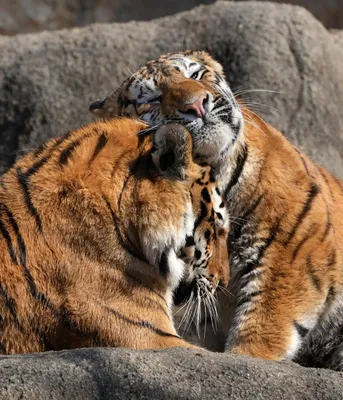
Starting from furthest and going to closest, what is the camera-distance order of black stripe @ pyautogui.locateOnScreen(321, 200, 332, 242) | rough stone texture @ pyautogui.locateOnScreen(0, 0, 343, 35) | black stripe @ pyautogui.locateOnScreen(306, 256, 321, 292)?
rough stone texture @ pyautogui.locateOnScreen(0, 0, 343, 35), black stripe @ pyautogui.locateOnScreen(321, 200, 332, 242), black stripe @ pyautogui.locateOnScreen(306, 256, 321, 292)

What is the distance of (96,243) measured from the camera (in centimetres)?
308

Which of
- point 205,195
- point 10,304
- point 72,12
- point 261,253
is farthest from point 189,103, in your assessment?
point 72,12

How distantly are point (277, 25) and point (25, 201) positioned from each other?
10.9 ft

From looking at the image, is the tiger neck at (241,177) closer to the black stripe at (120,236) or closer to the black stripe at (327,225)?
the black stripe at (327,225)

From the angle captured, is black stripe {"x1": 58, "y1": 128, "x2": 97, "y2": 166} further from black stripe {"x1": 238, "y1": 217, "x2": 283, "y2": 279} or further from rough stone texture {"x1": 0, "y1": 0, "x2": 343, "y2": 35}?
rough stone texture {"x1": 0, "y1": 0, "x2": 343, "y2": 35}

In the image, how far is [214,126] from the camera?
143 inches

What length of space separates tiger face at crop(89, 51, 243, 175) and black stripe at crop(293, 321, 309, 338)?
24.9 inches

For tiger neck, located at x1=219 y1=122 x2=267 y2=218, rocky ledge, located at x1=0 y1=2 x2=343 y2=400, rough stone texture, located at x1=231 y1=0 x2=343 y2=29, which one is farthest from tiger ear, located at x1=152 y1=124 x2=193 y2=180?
rough stone texture, located at x1=231 y1=0 x2=343 y2=29

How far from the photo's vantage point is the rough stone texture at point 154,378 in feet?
8.24

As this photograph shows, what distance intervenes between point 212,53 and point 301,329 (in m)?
2.73

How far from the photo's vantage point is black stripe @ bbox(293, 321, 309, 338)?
3758 mm

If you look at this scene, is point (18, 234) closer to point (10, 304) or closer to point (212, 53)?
point (10, 304)

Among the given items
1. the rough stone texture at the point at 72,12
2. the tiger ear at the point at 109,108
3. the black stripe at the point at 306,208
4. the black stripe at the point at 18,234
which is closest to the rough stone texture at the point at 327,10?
the rough stone texture at the point at 72,12

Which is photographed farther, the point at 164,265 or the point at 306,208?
the point at 306,208
